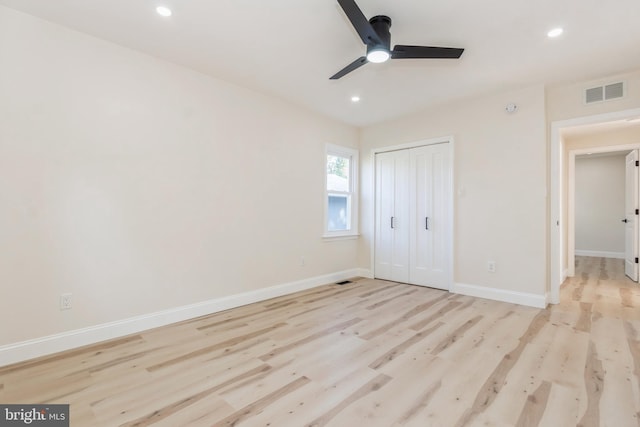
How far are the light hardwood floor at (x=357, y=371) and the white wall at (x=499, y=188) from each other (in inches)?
24.7

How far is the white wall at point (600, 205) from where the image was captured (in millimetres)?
7160

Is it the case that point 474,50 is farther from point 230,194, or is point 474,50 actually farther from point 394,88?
point 230,194

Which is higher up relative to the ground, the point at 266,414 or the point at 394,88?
the point at 394,88

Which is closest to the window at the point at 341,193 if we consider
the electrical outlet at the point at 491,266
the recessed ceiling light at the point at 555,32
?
the electrical outlet at the point at 491,266

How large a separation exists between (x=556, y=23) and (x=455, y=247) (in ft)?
9.08

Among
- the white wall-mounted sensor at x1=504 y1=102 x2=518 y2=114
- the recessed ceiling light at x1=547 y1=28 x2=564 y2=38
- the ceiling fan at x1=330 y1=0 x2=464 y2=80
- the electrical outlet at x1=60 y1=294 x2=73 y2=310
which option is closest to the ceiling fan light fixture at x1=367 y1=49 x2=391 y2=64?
the ceiling fan at x1=330 y1=0 x2=464 y2=80

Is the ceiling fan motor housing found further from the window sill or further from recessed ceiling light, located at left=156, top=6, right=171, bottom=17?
the window sill

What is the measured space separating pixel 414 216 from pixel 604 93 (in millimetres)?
2631

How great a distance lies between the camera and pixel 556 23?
2.40 m

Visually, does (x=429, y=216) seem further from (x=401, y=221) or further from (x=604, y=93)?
(x=604, y=93)

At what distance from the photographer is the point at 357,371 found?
A: 2145mm

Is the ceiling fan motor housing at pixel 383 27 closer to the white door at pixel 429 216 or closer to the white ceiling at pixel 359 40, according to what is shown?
the white ceiling at pixel 359 40

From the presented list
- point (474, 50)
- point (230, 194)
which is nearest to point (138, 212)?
point (230, 194)

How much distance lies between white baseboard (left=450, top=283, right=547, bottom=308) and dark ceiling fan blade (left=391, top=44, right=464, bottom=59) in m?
3.03
